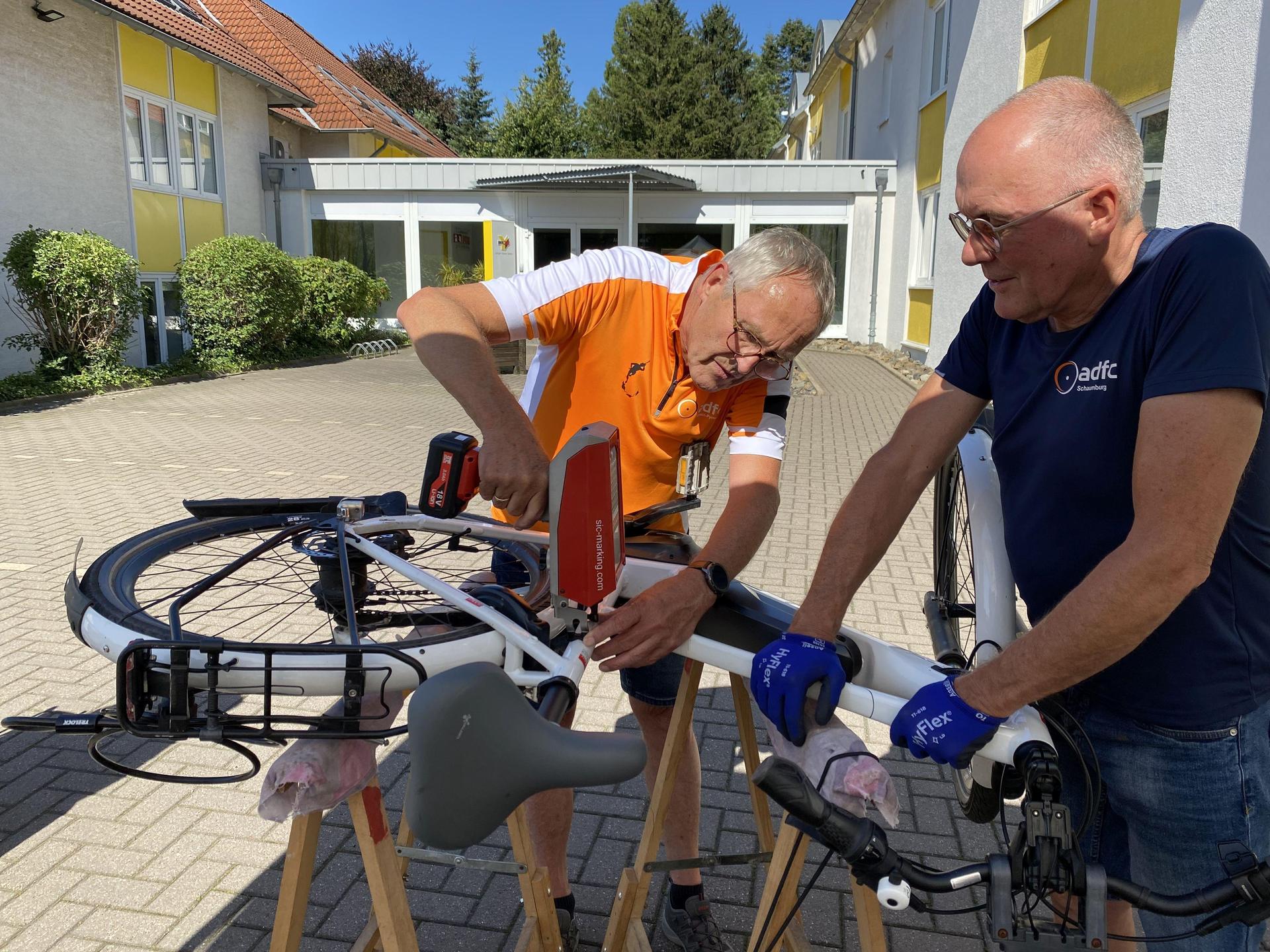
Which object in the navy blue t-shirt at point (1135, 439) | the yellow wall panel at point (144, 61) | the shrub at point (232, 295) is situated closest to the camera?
the navy blue t-shirt at point (1135, 439)

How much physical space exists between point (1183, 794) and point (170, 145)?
18.8 m

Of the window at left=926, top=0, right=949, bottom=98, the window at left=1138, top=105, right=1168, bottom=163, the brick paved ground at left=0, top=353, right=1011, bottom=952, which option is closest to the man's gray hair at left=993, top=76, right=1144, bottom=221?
the brick paved ground at left=0, top=353, right=1011, bottom=952

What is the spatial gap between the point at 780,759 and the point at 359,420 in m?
10.8

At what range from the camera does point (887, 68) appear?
20969 millimetres

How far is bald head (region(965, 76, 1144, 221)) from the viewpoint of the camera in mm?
1494

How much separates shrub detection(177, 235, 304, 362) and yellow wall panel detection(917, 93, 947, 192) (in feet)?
38.4

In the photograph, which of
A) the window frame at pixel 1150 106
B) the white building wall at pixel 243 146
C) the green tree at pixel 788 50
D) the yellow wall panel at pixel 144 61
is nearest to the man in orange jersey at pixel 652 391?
the window frame at pixel 1150 106

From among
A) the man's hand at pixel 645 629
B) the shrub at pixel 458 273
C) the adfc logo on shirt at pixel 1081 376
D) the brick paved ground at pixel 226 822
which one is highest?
the shrub at pixel 458 273

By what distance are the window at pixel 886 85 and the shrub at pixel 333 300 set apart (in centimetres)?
1190

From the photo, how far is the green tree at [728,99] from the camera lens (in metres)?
43.7

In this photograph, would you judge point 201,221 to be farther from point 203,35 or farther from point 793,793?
point 793,793

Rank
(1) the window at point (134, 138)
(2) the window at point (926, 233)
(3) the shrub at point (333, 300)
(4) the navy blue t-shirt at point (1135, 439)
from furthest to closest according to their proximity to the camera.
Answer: (3) the shrub at point (333, 300)
(2) the window at point (926, 233)
(1) the window at point (134, 138)
(4) the navy blue t-shirt at point (1135, 439)

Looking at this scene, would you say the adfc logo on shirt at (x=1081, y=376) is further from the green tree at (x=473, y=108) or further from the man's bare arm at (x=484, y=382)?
the green tree at (x=473, y=108)

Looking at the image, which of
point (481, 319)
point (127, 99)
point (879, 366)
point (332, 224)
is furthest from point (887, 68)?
point (481, 319)
